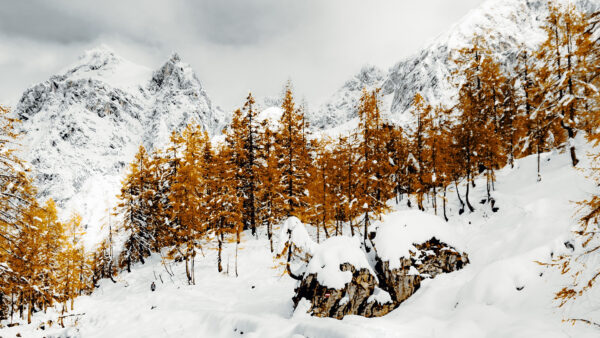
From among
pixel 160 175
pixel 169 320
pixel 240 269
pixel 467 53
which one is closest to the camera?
pixel 169 320

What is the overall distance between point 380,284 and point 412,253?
8.00ft

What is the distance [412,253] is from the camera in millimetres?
16062

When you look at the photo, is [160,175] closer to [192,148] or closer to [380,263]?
[192,148]

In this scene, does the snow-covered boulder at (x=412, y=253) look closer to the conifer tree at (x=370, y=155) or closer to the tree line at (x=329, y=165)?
the conifer tree at (x=370, y=155)

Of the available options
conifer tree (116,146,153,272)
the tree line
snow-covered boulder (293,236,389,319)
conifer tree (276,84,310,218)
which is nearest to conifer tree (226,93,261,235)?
the tree line

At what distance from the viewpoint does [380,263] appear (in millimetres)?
16234

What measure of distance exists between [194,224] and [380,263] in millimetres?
14816

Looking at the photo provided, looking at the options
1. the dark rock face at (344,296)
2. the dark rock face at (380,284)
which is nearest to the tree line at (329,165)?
the dark rock face at (380,284)

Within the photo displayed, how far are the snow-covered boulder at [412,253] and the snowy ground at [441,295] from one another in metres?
0.60

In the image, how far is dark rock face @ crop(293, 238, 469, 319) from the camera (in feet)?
46.1

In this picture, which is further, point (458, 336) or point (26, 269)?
point (26, 269)

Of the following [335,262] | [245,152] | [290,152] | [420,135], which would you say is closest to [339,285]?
[335,262]

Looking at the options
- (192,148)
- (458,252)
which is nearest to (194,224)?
(192,148)

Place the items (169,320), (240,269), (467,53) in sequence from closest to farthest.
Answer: (169,320) → (240,269) → (467,53)
